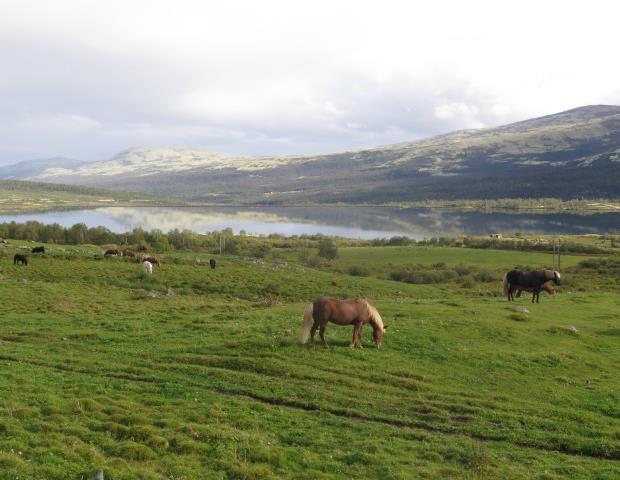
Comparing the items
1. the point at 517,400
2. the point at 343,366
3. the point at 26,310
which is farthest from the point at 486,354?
the point at 26,310

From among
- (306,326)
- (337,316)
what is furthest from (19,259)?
(337,316)

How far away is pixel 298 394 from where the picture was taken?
16781 millimetres

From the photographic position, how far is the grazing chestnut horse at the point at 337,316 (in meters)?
20.8

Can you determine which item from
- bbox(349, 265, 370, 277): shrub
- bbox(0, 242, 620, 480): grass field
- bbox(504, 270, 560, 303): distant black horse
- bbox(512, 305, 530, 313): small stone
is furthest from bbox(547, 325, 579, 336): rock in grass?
bbox(349, 265, 370, 277): shrub

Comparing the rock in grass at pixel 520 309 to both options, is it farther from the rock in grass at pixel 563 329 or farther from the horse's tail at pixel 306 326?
the horse's tail at pixel 306 326

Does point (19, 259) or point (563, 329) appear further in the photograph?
point (19, 259)

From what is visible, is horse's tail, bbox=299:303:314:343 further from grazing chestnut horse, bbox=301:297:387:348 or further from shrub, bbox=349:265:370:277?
shrub, bbox=349:265:370:277

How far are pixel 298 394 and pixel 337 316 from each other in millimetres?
4716

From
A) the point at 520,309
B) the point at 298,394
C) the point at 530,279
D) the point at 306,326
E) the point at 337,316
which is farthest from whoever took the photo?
the point at 530,279

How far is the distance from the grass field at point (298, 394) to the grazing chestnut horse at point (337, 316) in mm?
725

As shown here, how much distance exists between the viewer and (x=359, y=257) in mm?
94000

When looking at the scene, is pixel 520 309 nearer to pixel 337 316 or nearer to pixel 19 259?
pixel 337 316

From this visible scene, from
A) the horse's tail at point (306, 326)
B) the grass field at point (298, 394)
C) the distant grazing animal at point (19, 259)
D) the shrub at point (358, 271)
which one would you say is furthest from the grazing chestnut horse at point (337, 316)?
the shrub at point (358, 271)

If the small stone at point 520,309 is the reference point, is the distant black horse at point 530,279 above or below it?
above
